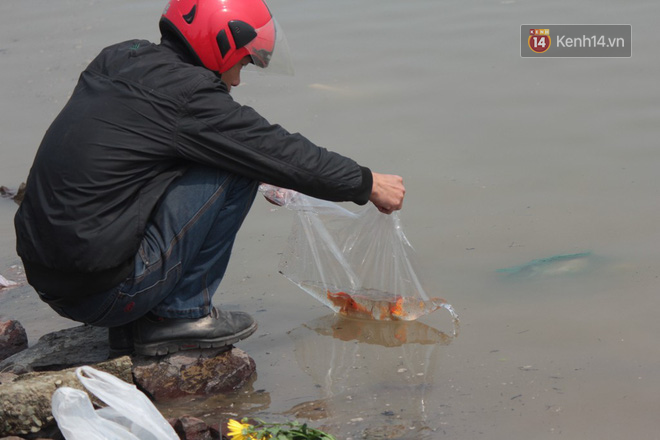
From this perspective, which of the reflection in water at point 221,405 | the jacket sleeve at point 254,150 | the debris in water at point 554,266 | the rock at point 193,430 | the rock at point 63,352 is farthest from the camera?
the debris in water at point 554,266

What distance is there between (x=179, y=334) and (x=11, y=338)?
71cm

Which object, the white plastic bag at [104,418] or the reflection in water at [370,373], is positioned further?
the reflection in water at [370,373]

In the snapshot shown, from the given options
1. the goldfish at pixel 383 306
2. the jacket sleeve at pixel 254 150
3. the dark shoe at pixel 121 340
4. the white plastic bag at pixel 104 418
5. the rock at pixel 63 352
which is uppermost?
the jacket sleeve at pixel 254 150

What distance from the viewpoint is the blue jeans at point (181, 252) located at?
8.16 ft

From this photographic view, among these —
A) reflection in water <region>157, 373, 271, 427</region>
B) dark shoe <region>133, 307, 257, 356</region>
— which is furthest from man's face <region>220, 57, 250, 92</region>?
reflection in water <region>157, 373, 271, 427</region>

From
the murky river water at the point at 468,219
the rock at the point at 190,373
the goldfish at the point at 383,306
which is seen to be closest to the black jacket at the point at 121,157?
the rock at the point at 190,373

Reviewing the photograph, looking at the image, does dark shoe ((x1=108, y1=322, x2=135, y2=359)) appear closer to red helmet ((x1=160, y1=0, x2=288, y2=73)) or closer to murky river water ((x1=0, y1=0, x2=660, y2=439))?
murky river water ((x1=0, y1=0, x2=660, y2=439))

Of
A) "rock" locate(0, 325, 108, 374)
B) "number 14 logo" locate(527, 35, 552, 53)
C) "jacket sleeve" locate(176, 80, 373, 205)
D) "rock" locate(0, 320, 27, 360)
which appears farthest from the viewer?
"number 14 logo" locate(527, 35, 552, 53)

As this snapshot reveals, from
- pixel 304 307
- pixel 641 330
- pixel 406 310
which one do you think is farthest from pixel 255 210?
pixel 641 330

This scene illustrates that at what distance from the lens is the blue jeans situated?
2.49 metres

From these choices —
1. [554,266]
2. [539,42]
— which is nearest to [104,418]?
[554,266]

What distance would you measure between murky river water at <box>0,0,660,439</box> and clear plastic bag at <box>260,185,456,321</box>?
0.30ft

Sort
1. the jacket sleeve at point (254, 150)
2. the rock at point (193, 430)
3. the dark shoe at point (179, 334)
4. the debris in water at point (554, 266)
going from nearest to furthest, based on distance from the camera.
Result: the rock at point (193, 430)
the jacket sleeve at point (254, 150)
the dark shoe at point (179, 334)
the debris in water at point (554, 266)

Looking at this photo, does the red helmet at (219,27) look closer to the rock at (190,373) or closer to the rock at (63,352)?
the rock at (190,373)
